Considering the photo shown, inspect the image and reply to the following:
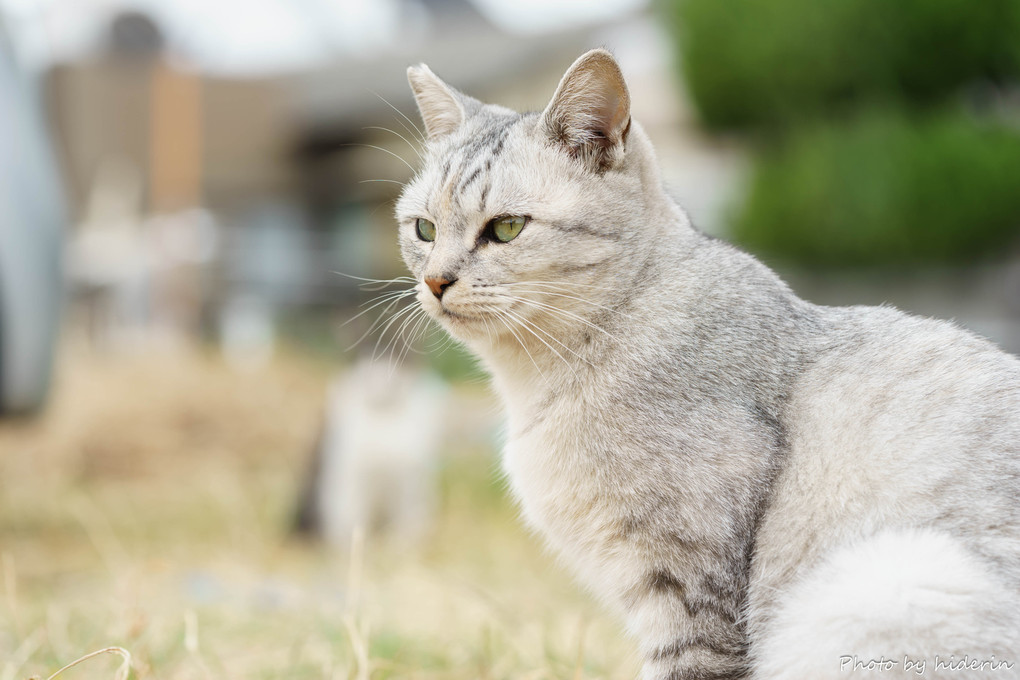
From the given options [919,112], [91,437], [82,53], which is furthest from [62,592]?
[82,53]

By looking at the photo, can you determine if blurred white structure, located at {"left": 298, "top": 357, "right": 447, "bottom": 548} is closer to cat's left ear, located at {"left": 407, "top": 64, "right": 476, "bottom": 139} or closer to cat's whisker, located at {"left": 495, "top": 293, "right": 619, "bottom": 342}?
cat's left ear, located at {"left": 407, "top": 64, "right": 476, "bottom": 139}

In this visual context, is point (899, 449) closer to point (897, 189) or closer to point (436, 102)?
point (436, 102)

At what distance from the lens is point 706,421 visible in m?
1.76

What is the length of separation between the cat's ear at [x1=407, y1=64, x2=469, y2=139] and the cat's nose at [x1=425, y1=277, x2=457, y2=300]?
0.60m

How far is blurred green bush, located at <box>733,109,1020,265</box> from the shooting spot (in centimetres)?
536

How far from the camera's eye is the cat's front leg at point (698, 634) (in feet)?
5.38

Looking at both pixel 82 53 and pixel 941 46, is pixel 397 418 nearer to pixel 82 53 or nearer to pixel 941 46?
pixel 941 46

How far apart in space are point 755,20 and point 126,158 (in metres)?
8.86

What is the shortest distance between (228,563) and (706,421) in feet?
10.5

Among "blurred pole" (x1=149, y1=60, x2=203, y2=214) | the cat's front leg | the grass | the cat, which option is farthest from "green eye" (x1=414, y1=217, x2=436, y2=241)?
"blurred pole" (x1=149, y1=60, x2=203, y2=214)

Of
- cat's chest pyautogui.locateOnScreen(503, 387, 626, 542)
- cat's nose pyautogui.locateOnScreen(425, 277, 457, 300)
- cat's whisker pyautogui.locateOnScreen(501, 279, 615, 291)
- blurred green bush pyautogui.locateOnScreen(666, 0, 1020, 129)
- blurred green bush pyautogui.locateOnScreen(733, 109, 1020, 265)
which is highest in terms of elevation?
blurred green bush pyautogui.locateOnScreen(666, 0, 1020, 129)

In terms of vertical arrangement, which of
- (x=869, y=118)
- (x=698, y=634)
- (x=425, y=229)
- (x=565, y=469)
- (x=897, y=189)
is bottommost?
(x=698, y=634)

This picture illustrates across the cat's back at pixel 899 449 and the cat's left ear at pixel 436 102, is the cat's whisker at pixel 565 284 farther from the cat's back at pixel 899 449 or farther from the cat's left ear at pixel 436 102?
the cat's left ear at pixel 436 102

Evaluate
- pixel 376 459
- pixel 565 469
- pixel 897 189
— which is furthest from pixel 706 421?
pixel 897 189
